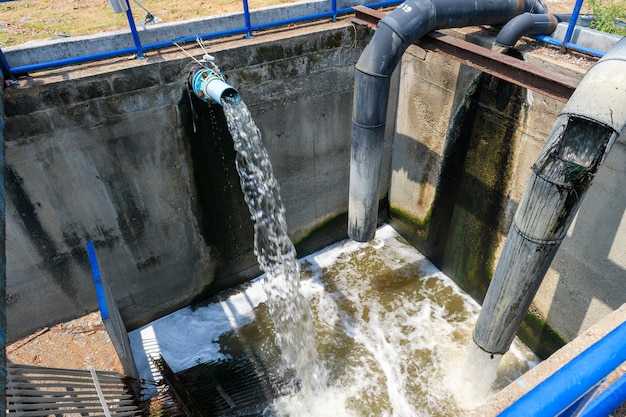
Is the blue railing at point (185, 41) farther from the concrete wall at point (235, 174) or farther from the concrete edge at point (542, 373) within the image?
the concrete edge at point (542, 373)

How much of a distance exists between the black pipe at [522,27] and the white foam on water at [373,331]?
4515 mm

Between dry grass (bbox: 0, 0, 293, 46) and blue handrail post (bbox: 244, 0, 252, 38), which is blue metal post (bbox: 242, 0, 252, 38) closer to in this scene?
blue handrail post (bbox: 244, 0, 252, 38)

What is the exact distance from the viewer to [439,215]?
8023mm

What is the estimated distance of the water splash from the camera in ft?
21.6

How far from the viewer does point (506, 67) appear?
5.01 meters

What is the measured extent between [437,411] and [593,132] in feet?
14.8

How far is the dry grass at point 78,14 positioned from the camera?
7887 millimetres

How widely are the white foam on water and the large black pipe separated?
2.61 metres

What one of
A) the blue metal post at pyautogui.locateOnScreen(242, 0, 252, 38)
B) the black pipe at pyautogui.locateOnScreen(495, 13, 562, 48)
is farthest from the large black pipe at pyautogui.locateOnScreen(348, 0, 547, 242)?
the blue metal post at pyautogui.locateOnScreen(242, 0, 252, 38)

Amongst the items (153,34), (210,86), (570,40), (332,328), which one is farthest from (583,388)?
(332,328)

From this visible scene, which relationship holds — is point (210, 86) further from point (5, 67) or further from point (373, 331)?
point (373, 331)

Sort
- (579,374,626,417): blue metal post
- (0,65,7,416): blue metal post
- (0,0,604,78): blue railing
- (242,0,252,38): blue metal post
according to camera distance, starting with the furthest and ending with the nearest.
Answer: (242,0,252,38): blue metal post < (0,0,604,78): blue railing < (0,65,7,416): blue metal post < (579,374,626,417): blue metal post

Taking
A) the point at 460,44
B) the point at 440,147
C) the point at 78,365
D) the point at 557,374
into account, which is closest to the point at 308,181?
the point at 440,147

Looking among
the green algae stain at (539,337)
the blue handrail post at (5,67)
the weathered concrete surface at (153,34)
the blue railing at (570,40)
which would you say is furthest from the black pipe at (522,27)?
the blue handrail post at (5,67)
